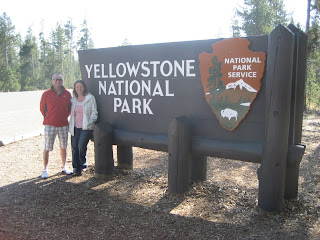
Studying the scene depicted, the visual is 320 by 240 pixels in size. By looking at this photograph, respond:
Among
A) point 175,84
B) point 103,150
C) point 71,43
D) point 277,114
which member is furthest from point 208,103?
point 71,43

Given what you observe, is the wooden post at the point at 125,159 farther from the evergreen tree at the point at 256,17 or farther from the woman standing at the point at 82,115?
the evergreen tree at the point at 256,17

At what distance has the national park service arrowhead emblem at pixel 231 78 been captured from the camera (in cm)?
351

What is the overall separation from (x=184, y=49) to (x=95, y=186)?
2500mm

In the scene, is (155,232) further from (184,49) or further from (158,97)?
(184,49)

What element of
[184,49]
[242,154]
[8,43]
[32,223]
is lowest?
[32,223]

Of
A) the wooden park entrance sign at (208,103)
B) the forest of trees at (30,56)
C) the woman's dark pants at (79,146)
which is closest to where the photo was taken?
the wooden park entrance sign at (208,103)

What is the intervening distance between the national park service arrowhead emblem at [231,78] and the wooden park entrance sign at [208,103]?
0.01m

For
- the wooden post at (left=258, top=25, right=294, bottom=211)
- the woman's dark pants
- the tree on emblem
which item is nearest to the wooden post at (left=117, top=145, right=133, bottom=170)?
the woman's dark pants

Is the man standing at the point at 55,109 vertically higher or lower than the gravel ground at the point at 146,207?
higher

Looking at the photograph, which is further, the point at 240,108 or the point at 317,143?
the point at 317,143

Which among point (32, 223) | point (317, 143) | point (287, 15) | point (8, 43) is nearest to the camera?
point (32, 223)

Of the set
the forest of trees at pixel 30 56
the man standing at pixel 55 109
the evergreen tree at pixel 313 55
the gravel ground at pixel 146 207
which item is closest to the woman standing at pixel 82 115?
the man standing at pixel 55 109

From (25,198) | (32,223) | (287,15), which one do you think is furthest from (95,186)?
(287,15)

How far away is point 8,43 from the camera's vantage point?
146ft
